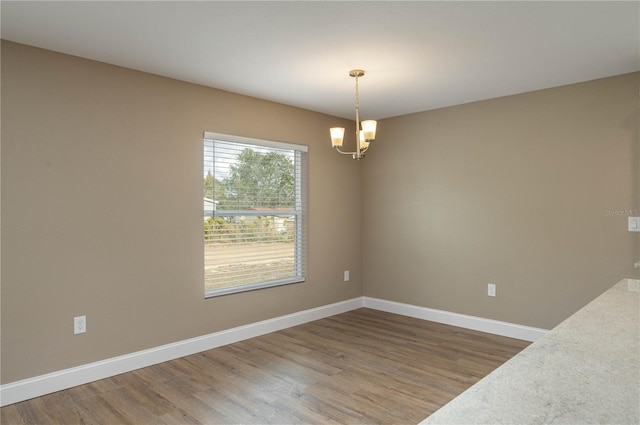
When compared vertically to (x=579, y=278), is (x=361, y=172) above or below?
above

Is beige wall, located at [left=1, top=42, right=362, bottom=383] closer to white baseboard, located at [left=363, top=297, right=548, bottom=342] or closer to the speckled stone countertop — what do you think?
white baseboard, located at [left=363, top=297, right=548, bottom=342]

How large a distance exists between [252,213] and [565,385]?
3.42m

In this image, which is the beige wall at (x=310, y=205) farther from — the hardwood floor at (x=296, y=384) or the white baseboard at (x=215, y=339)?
the hardwood floor at (x=296, y=384)

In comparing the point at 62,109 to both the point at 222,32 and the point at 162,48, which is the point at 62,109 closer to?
the point at 162,48

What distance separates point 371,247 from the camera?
5.28 metres

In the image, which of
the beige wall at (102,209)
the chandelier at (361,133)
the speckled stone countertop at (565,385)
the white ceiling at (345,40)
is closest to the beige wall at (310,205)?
the beige wall at (102,209)

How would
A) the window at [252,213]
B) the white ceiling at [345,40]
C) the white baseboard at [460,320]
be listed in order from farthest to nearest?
1. the white baseboard at [460,320]
2. the window at [252,213]
3. the white ceiling at [345,40]

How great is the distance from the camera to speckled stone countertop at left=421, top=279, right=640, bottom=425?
2.74ft

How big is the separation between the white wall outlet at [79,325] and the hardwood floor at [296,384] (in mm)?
394

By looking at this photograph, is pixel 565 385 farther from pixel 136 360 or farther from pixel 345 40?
pixel 136 360

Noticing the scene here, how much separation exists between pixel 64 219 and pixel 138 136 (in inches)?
33.0

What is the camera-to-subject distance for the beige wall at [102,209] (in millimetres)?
2758

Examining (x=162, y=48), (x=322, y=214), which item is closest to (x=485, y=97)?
(x=322, y=214)

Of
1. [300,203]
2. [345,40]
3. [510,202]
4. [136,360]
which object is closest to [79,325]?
[136,360]
